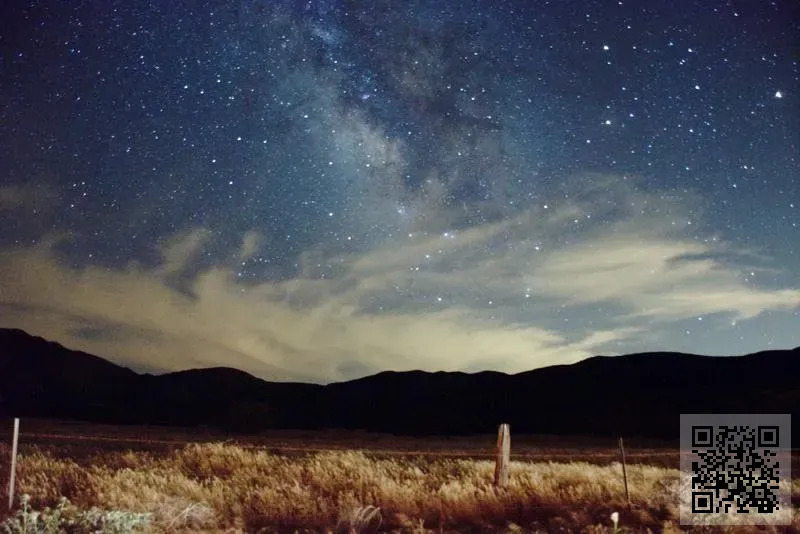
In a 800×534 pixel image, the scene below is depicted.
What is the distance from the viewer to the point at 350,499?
8.88 m

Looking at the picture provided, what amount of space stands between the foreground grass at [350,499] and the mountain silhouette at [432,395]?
4472cm

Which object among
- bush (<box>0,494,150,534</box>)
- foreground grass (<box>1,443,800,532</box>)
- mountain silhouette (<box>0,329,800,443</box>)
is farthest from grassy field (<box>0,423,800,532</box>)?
mountain silhouette (<box>0,329,800,443</box>)

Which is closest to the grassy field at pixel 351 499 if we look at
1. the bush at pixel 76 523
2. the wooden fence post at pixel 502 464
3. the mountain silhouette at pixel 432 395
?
the wooden fence post at pixel 502 464

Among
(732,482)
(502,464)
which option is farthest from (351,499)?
(732,482)

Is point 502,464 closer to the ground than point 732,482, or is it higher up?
higher up

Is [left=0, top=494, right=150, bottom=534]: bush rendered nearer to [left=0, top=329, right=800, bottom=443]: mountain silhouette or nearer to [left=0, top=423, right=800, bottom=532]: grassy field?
[left=0, top=423, right=800, bottom=532]: grassy field

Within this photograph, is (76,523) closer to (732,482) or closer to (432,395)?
(732,482)

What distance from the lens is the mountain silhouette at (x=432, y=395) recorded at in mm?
68312

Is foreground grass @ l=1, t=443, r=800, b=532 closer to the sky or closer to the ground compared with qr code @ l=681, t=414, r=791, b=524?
closer to the ground

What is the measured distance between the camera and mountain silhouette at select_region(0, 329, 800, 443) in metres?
68.3

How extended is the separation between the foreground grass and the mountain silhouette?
4472 centimetres

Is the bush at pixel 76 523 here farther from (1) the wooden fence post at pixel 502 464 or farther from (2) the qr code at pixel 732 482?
(2) the qr code at pixel 732 482

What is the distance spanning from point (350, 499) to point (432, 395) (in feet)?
291

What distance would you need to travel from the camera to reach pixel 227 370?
116 metres
